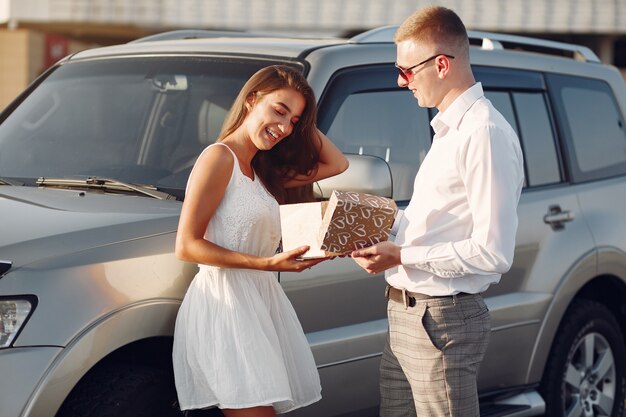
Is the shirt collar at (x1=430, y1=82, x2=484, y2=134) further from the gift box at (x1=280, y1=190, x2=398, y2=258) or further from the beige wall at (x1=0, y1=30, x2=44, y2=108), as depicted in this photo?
the beige wall at (x1=0, y1=30, x2=44, y2=108)

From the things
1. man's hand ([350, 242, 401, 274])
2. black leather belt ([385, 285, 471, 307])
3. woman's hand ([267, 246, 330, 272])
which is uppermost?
man's hand ([350, 242, 401, 274])

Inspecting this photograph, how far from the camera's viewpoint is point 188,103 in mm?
4422

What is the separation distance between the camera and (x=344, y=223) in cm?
318

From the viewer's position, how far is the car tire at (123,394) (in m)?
3.38

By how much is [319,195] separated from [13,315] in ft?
4.15

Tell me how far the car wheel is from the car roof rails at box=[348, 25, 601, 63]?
4.27ft

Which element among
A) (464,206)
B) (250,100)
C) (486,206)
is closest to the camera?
(486,206)

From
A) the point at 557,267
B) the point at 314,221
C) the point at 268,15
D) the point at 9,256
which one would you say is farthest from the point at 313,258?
the point at 268,15

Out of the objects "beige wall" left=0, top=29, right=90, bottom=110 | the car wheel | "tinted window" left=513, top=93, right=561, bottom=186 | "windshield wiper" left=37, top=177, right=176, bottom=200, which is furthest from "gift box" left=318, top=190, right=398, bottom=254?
"beige wall" left=0, top=29, right=90, bottom=110

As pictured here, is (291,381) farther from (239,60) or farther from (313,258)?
(239,60)

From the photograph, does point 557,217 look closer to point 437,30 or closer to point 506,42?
point 506,42

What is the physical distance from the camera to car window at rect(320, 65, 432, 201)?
14.5 ft

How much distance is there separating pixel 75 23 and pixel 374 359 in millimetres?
21624

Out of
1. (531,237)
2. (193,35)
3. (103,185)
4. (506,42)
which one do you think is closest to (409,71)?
(103,185)
